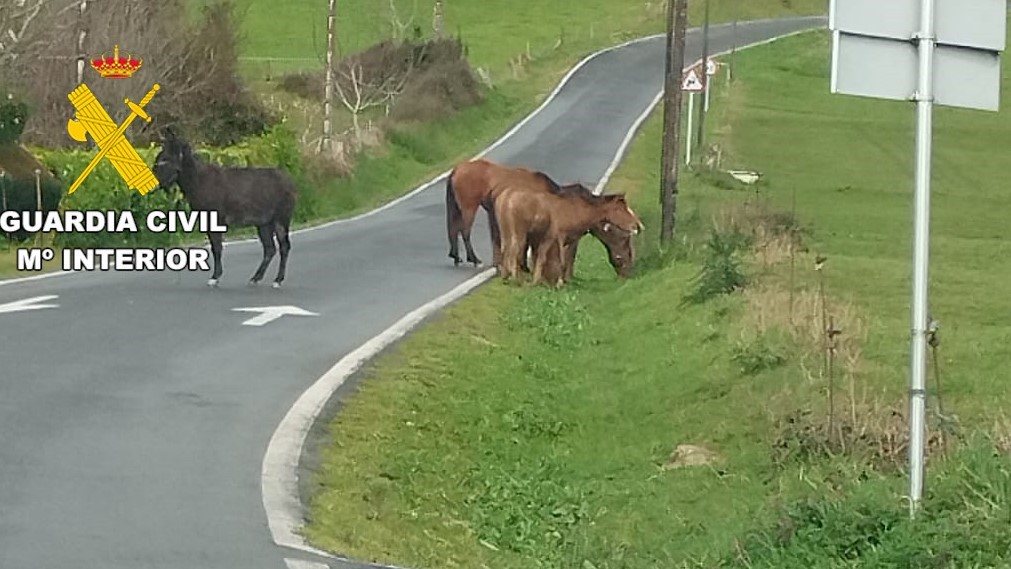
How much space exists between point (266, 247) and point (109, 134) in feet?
40.0

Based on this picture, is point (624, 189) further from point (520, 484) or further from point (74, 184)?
point (520, 484)

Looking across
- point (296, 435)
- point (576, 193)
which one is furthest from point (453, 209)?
point (296, 435)

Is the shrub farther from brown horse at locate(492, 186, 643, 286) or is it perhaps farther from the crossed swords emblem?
brown horse at locate(492, 186, 643, 286)

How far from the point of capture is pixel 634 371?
17.3m

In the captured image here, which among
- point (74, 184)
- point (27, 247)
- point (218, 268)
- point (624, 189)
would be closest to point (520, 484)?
point (218, 268)

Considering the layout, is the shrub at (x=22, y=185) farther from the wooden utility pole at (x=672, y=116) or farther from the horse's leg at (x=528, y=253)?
the wooden utility pole at (x=672, y=116)

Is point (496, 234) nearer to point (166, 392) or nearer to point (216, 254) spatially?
point (216, 254)

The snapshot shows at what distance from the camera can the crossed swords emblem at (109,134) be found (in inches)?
1146

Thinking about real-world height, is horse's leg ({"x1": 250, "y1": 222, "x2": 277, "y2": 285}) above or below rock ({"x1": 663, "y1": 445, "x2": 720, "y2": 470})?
above

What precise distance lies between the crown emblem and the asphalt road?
899 centimetres

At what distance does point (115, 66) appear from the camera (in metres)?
A: 36.2

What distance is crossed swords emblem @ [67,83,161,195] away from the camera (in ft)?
95.5

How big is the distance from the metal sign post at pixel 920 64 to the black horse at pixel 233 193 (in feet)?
42.9

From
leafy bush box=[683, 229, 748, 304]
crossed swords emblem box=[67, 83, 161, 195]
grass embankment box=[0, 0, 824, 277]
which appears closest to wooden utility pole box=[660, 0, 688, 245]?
leafy bush box=[683, 229, 748, 304]
